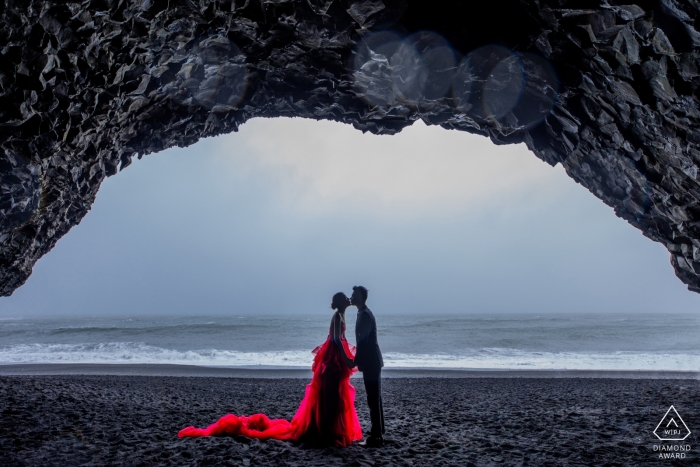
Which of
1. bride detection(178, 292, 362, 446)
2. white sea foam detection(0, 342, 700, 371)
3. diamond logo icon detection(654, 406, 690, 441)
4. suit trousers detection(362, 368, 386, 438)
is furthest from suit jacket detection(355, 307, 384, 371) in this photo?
white sea foam detection(0, 342, 700, 371)

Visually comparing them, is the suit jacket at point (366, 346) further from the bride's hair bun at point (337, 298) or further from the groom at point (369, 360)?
the bride's hair bun at point (337, 298)

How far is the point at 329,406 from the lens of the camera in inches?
216

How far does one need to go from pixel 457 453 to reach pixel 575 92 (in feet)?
25.0

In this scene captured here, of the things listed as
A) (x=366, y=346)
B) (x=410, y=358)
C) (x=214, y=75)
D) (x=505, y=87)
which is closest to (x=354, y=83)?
(x=214, y=75)

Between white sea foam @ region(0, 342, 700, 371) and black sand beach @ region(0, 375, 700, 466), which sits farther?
white sea foam @ region(0, 342, 700, 371)

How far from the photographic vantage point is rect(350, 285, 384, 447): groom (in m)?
5.35

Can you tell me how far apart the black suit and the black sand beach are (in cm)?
49

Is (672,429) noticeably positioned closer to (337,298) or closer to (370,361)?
(370,361)

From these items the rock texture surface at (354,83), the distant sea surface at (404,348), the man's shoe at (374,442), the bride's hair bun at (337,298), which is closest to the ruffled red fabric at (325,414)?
the man's shoe at (374,442)

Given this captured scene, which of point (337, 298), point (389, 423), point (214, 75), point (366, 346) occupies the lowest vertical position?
point (389, 423)

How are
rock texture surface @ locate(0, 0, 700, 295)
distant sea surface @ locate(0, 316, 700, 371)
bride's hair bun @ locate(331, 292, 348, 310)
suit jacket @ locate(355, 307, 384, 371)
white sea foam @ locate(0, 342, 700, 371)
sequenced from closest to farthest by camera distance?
1. suit jacket @ locate(355, 307, 384, 371)
2. bride's hair bun @ locate(331, 292, 348, 310)
3. rock texture surface @ locate(0, 0, 700, 295)
4. white sea foam @ locate(0, 342, 700, 371)
5. distant sea surface @ locate(0, 316, 700, 371)

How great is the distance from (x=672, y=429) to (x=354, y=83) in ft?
32.8

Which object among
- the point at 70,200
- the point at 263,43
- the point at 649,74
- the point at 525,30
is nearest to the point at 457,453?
the point at 649,74

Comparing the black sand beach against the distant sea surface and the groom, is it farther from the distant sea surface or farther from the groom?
the distant sea surface
